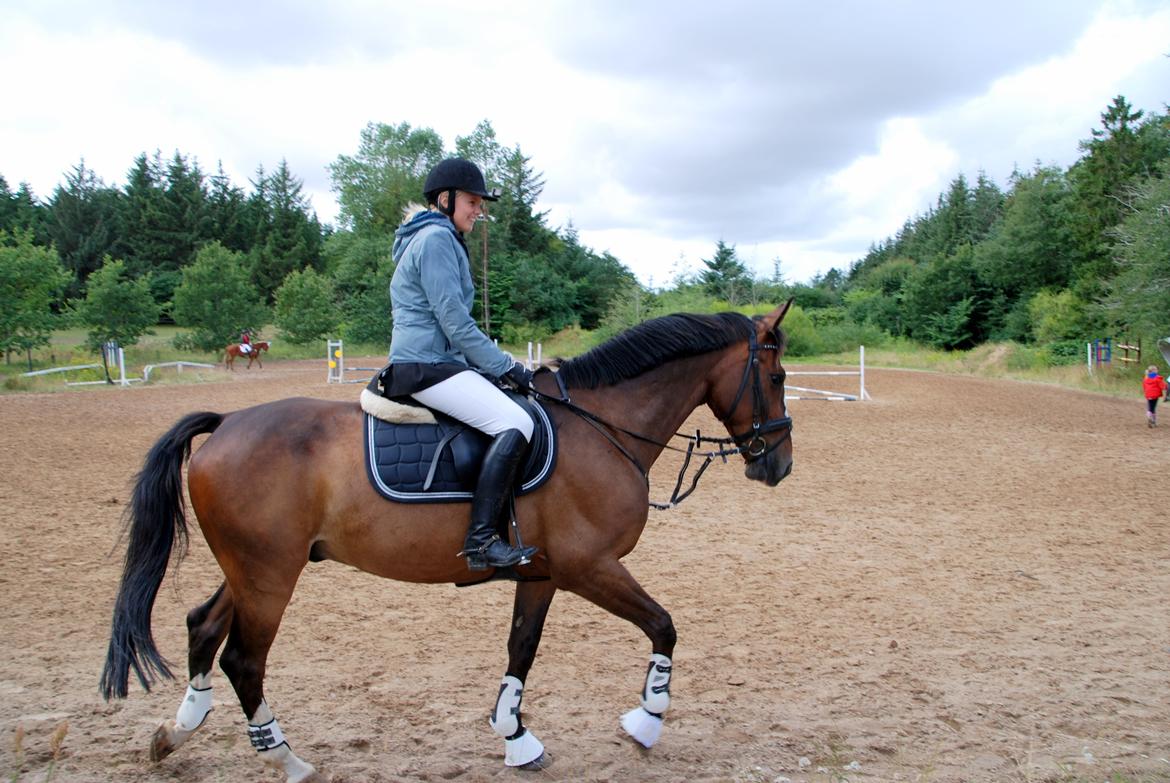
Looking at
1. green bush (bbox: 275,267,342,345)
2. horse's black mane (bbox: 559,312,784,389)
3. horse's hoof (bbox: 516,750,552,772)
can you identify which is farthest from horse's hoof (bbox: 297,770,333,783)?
green bush (bbox: 275,267,342,345)

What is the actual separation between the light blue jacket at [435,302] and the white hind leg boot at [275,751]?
1886 mm

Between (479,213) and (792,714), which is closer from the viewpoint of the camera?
(479,213)

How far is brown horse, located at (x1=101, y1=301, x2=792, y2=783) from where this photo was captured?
12.6 feet

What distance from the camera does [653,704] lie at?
4.06 m

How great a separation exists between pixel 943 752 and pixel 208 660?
3.88m

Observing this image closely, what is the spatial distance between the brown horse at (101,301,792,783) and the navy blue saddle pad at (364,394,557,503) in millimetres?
64

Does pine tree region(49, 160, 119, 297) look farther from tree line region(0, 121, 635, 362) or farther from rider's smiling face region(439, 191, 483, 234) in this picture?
Result: rider's smiling face region(439, 191, 483, 234)

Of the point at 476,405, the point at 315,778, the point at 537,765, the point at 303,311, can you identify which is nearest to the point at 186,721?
the point at 315,778

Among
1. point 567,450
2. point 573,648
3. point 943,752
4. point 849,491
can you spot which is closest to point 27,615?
point 573,648

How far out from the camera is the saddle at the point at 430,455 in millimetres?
3879

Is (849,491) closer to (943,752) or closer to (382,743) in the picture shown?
(943,752)

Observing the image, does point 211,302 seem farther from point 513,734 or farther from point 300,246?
point 513,734

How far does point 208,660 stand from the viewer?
406 centimetres

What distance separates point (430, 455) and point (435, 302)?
766 millimetres
